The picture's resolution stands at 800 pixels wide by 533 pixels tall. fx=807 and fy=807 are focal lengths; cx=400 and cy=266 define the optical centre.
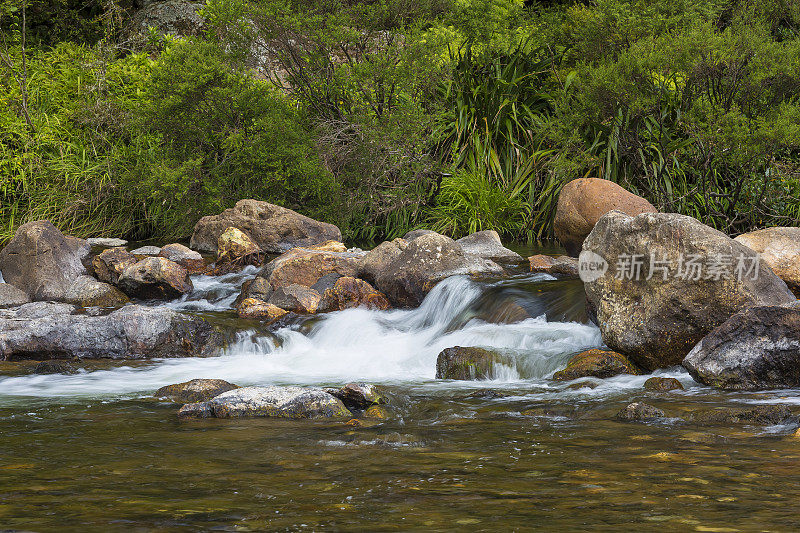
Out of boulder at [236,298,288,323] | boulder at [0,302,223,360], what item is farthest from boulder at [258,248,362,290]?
boulder at [0,302,223,360]

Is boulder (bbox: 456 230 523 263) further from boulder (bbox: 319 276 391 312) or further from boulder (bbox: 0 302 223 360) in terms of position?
boulder (bbox: 0 302 223 360)

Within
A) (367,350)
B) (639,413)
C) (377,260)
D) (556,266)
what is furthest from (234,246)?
(639,413)

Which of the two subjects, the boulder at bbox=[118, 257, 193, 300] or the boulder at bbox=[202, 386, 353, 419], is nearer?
the boulder at bbox=[202, 386, 353, 419]

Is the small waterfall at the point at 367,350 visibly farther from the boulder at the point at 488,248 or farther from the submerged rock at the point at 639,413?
the boulder at the point at 488,248

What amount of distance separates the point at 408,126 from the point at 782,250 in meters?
7.11

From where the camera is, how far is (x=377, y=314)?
9.12 meters

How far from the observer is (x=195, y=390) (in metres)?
5.64

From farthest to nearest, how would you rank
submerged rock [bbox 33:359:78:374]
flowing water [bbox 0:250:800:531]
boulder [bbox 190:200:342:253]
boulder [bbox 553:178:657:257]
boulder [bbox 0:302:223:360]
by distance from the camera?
boulder [bbox 190:200:342:253], boulder [bbox 553:178:657:257], boulder [bbox 0:302:223:360], submerged rock [bbox 33:359:78:374], flowing water [bbox 0:250:800:531]

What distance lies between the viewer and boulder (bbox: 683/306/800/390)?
18.6 feet

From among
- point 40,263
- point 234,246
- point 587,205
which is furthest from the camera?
point 234,246

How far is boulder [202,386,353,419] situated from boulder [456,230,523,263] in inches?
253

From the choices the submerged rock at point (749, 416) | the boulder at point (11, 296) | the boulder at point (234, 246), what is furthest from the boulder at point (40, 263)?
the submerged rock at point (749, 416)

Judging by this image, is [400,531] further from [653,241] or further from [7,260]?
→ [7,260]

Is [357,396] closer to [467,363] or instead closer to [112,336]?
[467,363]
